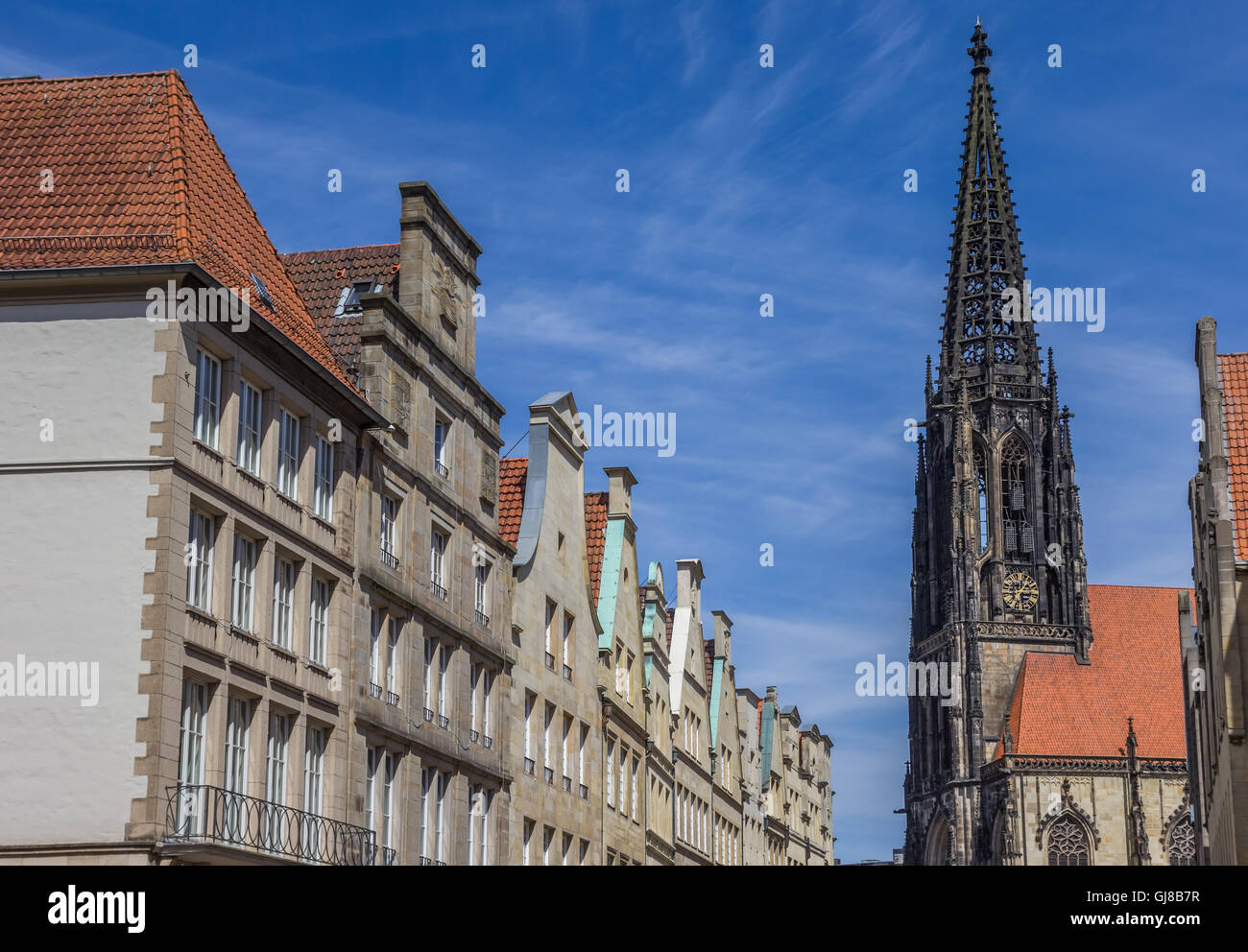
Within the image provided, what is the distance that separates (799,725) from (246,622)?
60330mm

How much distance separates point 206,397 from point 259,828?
5970 mm

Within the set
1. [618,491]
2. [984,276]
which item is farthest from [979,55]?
[618,491]

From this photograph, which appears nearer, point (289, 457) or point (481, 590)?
point (289, 457)

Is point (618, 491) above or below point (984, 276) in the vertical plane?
below

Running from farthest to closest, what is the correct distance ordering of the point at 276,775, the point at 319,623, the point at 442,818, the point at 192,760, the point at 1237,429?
the point at 1237,429
the point at 442,818
the point at 319,623
the point at 276,775
the point at 192,760

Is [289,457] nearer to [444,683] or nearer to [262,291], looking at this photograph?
[262,291]

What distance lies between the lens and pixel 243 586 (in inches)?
1005

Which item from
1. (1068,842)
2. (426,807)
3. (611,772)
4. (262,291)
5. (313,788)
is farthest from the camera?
(1068,842)

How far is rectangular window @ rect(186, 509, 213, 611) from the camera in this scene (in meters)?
23.6

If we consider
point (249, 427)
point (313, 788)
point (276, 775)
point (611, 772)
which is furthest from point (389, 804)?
point (611, 772)

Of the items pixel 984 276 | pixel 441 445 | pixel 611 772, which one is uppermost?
pixel 984 276

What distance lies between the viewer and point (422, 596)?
3238 centimetres
